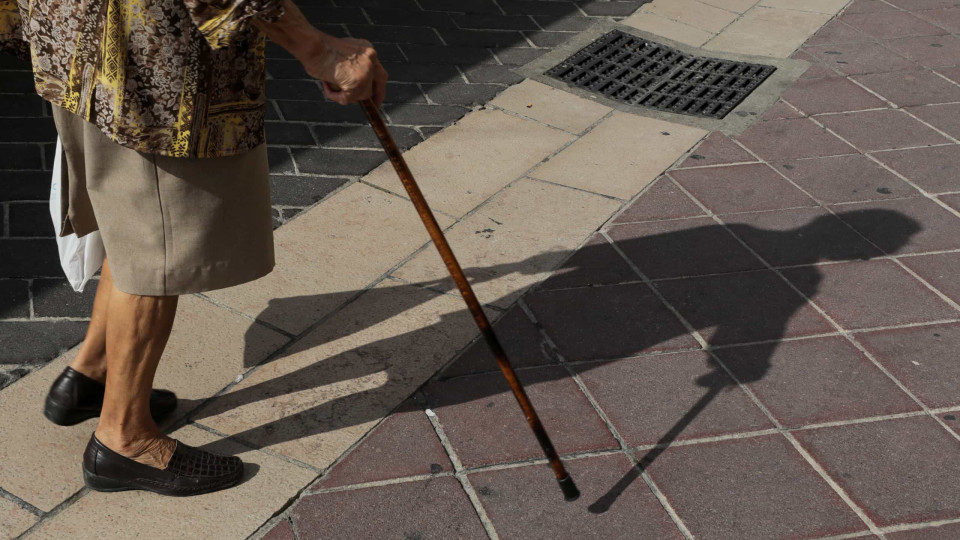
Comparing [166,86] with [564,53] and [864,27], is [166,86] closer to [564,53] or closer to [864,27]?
[564,53]

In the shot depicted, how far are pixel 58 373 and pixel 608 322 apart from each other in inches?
65.6

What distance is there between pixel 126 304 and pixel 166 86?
547mm

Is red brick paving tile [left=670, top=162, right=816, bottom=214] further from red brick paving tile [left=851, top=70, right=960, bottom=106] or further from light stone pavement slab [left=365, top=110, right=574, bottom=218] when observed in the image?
red brick paving tile [left=851, top=70, right=960, bottom=106]

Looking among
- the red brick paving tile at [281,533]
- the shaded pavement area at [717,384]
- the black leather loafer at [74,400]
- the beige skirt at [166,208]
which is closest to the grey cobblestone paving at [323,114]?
the black leather loafer at [74,400]

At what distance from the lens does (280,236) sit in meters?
3.68

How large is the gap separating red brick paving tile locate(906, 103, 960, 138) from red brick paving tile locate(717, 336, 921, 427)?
6.83 ft

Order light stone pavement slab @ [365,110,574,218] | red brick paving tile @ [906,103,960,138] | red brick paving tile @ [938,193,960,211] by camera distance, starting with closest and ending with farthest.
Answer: light stone pavement slab @ [365,110,574,218], red brick paving tile @ [938,193,960,211], red brick paving tile @ [906,103,960,138]

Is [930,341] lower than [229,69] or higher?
lower

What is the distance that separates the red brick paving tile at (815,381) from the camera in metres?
2.99

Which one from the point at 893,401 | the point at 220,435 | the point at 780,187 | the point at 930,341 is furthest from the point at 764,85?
the point at 220,435

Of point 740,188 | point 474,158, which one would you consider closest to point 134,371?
point 474,158

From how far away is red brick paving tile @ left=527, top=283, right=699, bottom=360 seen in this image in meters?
3.21

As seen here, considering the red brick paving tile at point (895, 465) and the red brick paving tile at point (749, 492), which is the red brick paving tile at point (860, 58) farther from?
the red brick paving tile at point (749, 492)

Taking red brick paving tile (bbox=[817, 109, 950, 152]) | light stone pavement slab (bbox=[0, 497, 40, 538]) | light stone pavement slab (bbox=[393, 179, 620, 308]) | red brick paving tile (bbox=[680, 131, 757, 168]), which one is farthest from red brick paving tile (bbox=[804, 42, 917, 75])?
light stone pavement slab (bbox=[0, 497, 40, 538])
